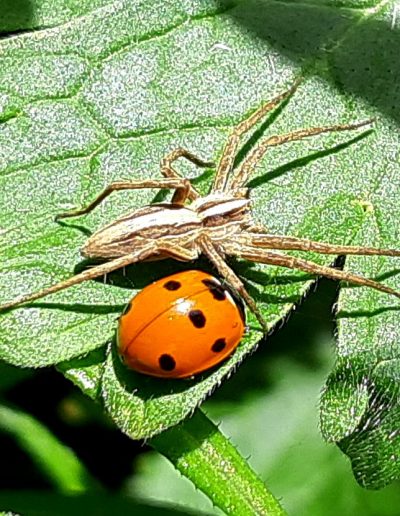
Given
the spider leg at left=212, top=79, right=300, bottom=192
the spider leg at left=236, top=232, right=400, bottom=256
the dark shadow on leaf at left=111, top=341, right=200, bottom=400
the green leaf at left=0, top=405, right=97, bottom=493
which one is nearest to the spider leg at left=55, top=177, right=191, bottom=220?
the spider leg at left=212, top=79, right=300, bottom=192

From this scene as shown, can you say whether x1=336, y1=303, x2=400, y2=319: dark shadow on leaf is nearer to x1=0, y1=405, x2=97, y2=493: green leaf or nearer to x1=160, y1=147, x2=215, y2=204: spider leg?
x1=160, y1=147, x2=215, y2=204: spider leg

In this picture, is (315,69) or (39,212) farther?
(315,69)

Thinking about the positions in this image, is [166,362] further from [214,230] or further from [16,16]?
[16,16]

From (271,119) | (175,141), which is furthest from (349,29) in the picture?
(175,141)

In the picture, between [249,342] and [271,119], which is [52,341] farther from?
[271,119]

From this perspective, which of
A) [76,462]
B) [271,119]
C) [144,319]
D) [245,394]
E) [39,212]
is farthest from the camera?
[245,394]

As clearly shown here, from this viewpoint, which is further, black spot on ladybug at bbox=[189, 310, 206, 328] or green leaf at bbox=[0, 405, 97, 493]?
green leaf at bbox=[0, 405, 97, 493]

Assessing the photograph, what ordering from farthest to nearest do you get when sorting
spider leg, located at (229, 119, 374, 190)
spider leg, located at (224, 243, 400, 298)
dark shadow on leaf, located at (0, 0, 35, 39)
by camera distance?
dark shadow on leaf, located at (0, 0, 35, 39), spider leg, located at (229, 119, 374, 190), spider leg, located at (224, 243, 400, 298)

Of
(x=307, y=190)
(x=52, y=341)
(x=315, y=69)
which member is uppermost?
(x=315, y=69)
